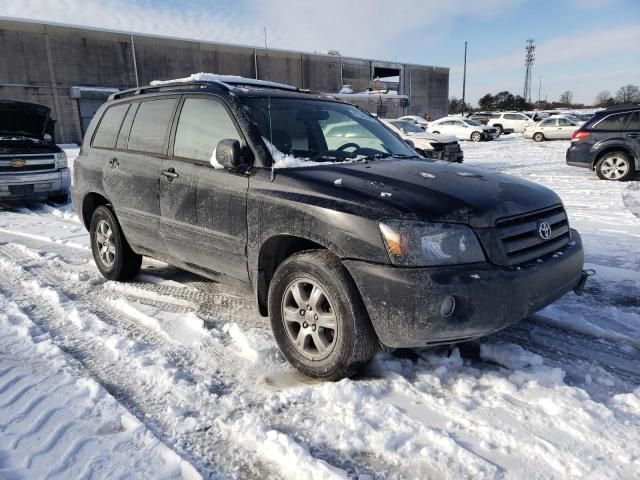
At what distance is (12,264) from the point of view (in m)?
5.45

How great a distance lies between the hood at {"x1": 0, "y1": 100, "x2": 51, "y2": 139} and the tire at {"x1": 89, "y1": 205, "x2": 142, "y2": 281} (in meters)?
5.80

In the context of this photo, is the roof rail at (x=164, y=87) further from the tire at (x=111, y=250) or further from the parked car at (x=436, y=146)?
the parked car at (x=436, y=146)

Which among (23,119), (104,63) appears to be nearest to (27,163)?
(23,119)

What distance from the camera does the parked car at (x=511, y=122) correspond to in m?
32.7

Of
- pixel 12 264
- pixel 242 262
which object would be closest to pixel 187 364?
pixel 242 262

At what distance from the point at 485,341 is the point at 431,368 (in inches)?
21.4

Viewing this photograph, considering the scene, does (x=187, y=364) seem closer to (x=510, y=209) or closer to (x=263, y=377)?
(x=263, y=377)

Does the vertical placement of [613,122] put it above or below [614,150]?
above

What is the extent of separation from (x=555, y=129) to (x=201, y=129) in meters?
26.5

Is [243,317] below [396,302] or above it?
below

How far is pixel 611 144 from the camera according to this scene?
426 inches

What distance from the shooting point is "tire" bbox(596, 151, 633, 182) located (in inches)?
422

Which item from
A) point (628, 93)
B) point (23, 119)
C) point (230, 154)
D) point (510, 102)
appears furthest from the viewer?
point (628, 93)

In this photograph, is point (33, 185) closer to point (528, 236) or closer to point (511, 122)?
point (528, 236)
